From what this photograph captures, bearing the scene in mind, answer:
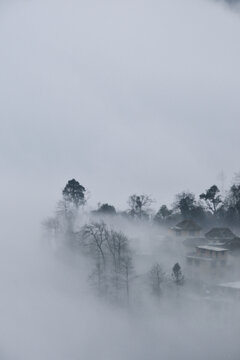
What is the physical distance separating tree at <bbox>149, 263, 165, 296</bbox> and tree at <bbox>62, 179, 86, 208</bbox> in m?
14.6

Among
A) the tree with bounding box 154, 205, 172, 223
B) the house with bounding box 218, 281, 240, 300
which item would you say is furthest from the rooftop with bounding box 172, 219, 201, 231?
the house with bounding box 218, 281, 240, 300

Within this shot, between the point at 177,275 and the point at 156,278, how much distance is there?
57.7 inches

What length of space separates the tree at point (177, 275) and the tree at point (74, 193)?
52.5 feet

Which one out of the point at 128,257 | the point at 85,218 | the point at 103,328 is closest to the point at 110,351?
the point at 103,328

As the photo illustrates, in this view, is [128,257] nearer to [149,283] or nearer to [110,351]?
[149,283]

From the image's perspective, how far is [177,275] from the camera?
35.0 metres

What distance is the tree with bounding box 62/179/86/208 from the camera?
49938 mm

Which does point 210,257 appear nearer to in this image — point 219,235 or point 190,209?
point 219,235

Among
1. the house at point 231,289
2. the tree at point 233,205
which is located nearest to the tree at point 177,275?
the house at point 231,289

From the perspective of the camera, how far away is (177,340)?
109 ft

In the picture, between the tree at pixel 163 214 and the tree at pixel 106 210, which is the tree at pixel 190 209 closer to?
the tree at pixel 163 214

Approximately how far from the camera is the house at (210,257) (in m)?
37.1

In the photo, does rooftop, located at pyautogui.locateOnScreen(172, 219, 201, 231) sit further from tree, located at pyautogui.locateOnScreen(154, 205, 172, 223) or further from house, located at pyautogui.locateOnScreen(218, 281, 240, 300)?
house, located at pyautogui.locateOnScreen(218, 281, 240, 300)

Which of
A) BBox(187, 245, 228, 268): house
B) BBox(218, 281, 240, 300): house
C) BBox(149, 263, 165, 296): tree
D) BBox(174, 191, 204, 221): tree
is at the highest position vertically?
BBox(174, 191, 204, 221): tree
